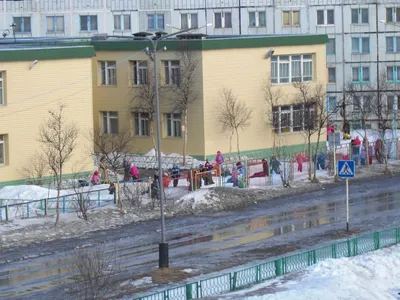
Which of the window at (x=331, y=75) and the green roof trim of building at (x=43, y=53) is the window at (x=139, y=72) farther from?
the window at (x=331, y=75)

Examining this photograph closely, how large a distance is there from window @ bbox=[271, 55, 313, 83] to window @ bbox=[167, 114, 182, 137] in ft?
18.4

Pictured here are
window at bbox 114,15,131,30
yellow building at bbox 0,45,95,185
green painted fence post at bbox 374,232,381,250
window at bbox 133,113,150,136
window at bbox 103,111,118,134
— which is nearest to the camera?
green painted fence post at bbox 374,232,381,250

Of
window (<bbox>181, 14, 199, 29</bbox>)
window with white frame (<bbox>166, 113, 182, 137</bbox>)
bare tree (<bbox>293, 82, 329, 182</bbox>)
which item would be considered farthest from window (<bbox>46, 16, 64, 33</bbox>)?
bare tree (<bbox>293, 82, 329, 182</bbox>)

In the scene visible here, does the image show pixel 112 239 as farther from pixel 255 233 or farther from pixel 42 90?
pixel 42 90

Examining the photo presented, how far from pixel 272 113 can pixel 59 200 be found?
19430 millimetres

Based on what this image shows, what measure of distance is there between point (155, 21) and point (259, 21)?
22.3 ft

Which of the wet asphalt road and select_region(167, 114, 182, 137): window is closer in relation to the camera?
the wet asphalt road

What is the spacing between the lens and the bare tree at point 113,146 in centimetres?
4788

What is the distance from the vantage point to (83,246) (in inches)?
1362

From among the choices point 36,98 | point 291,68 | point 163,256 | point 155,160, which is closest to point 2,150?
point 36,98

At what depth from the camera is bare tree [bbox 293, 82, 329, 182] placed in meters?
50.3

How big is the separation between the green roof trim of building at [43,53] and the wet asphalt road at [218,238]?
34.8ft

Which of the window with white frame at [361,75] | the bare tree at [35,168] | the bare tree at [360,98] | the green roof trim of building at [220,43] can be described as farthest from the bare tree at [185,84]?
the window with white frame at [361,75]

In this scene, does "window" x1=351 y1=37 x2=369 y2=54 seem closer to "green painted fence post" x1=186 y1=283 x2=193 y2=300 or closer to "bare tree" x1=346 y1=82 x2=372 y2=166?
"bare tree" x1=346 y1=82 x2=372 y2=166
